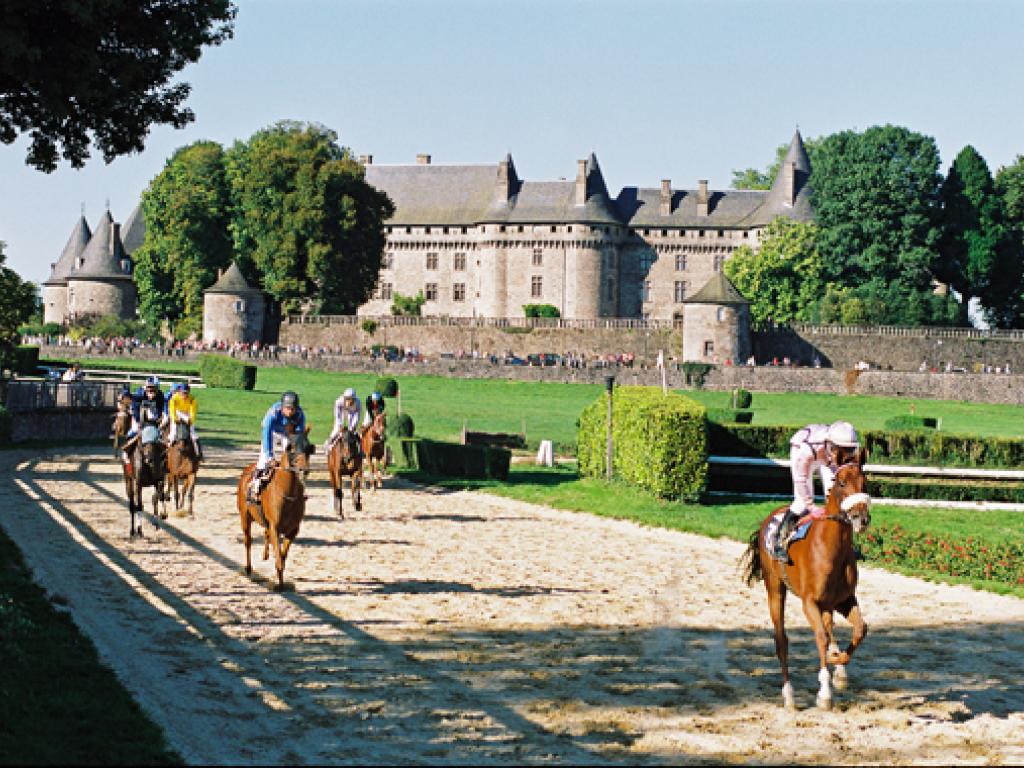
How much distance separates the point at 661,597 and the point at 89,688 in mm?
6707

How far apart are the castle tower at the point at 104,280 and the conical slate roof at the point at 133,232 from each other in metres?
2.82

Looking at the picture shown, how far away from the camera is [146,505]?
21172 millimetres

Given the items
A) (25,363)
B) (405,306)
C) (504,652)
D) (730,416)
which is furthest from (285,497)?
(405,306)

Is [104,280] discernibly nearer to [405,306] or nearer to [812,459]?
[405,306]

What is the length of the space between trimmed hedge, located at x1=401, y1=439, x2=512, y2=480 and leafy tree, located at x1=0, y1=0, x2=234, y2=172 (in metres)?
10.4

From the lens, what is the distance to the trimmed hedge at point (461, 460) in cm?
2816

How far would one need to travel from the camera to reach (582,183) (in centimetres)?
9725

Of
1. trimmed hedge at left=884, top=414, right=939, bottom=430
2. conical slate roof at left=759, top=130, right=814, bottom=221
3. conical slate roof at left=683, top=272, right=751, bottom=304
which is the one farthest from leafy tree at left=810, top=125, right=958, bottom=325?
trimmed hedge at left=884, top=414, right=939, bottom=430

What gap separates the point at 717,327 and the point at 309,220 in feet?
75.5

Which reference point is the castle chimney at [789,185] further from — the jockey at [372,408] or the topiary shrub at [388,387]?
the jockey at [372,408]

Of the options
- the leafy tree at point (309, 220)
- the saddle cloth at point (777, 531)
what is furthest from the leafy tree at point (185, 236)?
the saddle cloth at point (777, 531)

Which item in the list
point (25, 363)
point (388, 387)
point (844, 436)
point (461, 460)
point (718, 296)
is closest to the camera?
point (844, 436)

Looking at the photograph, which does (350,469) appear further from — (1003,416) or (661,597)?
(1003,416)

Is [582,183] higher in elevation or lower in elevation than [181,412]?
higher
